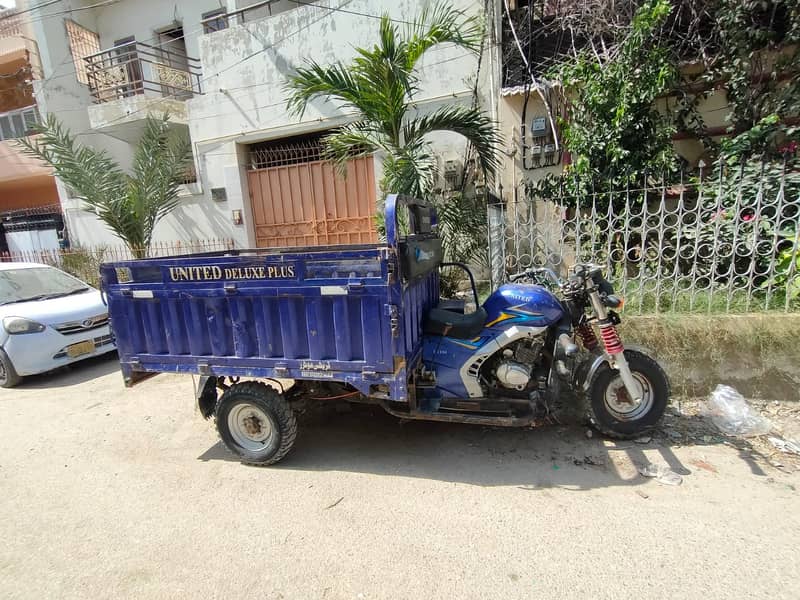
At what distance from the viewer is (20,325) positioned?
505cm

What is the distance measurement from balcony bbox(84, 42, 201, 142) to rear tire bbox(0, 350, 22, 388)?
20.7 ft

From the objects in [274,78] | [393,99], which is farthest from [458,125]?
[274,78]

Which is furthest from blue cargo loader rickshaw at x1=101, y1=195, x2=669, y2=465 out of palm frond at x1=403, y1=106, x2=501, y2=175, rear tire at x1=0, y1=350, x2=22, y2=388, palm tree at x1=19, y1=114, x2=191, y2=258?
palm tree at x1=19, y1=114, x2=191, y2=258

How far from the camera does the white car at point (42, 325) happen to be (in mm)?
5023

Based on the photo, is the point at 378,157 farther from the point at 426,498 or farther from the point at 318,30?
the point at 426,498

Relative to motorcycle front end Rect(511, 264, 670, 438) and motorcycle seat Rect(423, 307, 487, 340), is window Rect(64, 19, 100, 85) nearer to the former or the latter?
motorcycle seat Rect(423, 307, 487, 340)

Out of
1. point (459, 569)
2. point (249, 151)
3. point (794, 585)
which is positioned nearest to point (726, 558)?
point (794, 585)

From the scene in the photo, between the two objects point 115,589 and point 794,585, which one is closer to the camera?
point 794,585

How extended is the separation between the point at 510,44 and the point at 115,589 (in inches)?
292

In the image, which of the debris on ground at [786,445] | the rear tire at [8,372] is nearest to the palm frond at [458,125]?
the debris on ground at [786,445]

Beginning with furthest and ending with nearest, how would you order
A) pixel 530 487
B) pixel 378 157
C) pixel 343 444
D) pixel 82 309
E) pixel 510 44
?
pixel 378 157, pixel 510 44, pixel 82 309, pixel 343 444, pixel 530 487

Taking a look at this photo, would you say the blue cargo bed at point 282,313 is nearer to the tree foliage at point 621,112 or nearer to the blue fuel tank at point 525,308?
the blue fuel tank at point 525,308

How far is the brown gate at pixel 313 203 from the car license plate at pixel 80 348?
404cm

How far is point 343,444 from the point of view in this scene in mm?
3355
